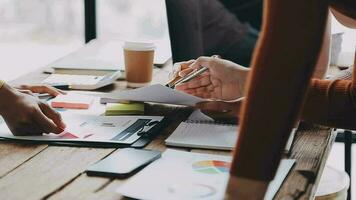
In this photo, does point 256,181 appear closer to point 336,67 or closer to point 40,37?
point 336,67

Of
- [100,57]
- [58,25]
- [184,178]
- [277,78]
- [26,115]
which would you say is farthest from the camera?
[58,25]

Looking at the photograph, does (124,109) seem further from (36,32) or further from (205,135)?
(36,32)

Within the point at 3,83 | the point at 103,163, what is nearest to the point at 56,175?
the point at 103,163

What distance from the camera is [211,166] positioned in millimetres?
1138

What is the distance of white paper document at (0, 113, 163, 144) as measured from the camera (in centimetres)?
131

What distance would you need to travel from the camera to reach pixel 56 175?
109cm

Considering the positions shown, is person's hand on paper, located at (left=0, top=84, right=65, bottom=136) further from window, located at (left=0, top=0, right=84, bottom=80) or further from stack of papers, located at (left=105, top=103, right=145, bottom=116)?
→ window, located at (left=0, top=0, right=84, bottom=80)

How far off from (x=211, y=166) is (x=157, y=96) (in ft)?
1.34

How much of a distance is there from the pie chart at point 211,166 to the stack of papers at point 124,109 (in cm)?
42

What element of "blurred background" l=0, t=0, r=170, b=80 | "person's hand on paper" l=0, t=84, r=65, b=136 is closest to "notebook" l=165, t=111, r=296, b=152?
"person's hand on paper" l=0, t=84, r=65, b=136

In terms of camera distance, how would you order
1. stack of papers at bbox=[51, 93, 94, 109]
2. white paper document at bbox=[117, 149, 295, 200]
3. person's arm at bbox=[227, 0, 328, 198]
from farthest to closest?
stack of papers at bbox=[51, 93, 94, 109] → white paper document at bbox=[117, 149, 295, 200] → person's arm at bbox=[227, 0, 328, 198]

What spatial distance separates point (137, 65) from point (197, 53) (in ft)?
2.15

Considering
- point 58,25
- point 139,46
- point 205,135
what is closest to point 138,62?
point 139,46

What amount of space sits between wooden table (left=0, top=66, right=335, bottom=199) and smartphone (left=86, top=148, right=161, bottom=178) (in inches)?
0.8
